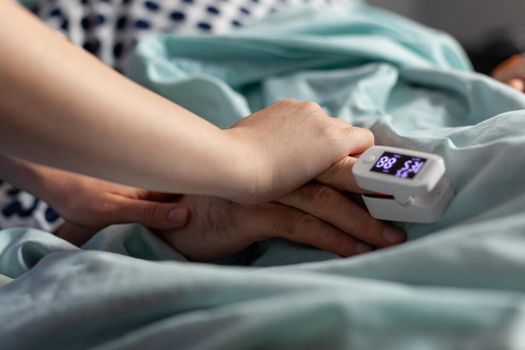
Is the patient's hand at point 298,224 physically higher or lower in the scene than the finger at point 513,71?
higher

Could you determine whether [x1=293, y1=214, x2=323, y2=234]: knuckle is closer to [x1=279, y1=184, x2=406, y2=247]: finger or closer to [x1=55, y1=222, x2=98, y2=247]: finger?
[x1=279, y1=184, x2=406, y2=247]: finger

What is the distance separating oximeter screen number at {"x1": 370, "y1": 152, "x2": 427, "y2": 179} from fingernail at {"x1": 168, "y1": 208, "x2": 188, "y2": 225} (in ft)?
0.69

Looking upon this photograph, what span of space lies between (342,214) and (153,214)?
8.1 inches

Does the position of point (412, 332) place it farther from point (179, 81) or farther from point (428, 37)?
point (428, 37)

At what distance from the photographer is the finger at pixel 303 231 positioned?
25.4 inches

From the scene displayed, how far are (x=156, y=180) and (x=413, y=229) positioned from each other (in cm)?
22

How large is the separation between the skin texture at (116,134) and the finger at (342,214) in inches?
0.9

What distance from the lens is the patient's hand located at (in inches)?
25.2

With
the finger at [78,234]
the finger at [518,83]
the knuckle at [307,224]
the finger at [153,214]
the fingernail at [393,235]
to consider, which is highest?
the fingernail at [393,235]

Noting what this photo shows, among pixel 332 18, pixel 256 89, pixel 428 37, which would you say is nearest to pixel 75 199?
pixel 256 89

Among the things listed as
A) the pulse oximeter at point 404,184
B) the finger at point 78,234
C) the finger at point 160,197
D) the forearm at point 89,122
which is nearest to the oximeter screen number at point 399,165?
the pulse oximeter at point 404,184

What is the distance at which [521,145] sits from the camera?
574mm

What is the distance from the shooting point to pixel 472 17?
2271 millimetres

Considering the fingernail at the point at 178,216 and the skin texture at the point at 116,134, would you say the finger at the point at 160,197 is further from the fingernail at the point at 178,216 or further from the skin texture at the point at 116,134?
the skin texture at the point at 116,134
